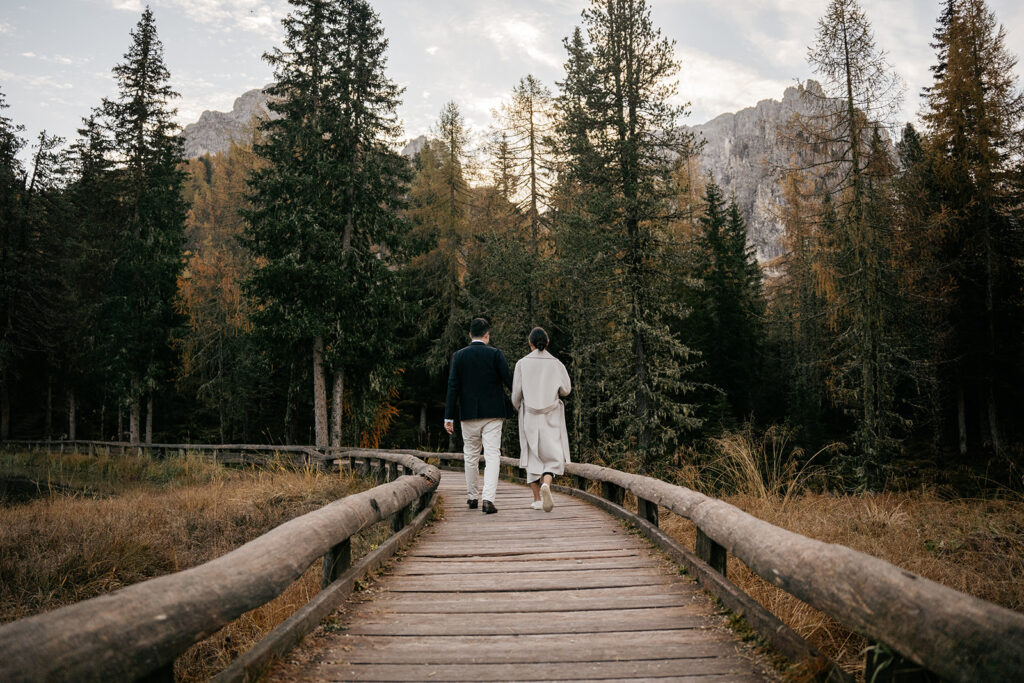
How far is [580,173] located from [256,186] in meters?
11.7

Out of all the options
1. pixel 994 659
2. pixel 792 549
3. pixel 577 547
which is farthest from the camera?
pixel 577 547

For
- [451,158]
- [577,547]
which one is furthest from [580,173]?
[577,547]

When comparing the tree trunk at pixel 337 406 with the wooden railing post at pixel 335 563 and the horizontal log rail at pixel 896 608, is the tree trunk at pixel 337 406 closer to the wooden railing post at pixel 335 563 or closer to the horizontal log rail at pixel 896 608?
the wooden railing post at pixel 335 563

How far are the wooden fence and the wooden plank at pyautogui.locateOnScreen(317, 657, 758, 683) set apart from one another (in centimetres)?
36

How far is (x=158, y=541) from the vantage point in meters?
8.63

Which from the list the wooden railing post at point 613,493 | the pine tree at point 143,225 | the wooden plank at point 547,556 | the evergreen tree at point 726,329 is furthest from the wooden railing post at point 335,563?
the evergreen tree at point 726,329

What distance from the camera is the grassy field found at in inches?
203

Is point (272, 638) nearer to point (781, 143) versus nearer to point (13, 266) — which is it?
point (781, 143)

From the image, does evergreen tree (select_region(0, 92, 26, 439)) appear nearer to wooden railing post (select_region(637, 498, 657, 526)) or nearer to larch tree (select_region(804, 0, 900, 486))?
wooden railing post (select_region(637, 498, 657, 526))

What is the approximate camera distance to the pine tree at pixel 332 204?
2064 cm

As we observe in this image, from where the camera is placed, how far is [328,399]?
2686 cm

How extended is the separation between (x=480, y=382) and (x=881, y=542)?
4.64 metres

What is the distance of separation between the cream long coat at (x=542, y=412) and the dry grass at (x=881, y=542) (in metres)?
1.65

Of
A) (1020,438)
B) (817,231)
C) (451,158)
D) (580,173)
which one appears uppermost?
(451,158)
